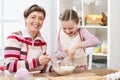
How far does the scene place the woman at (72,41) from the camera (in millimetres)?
2113

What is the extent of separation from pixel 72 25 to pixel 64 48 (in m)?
0.22

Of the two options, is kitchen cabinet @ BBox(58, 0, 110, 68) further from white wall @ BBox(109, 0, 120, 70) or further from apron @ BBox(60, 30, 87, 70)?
apron @ BBox(60, 30, 87, 70)

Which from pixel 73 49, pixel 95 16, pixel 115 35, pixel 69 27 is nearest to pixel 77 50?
pixel 73 49

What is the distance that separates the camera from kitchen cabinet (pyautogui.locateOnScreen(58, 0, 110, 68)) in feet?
11.0

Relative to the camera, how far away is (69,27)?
2.13 meters

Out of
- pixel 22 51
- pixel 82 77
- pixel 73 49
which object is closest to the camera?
pixel 82 77

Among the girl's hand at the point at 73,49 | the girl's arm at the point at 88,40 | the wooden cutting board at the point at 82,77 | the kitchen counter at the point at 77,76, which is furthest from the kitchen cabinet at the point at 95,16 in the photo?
the wooden cutting board at the point at 82,77

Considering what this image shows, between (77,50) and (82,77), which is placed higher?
(77,50)

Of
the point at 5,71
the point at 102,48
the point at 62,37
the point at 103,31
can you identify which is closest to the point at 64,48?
the point at 62,37

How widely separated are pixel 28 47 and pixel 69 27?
0.39 metres

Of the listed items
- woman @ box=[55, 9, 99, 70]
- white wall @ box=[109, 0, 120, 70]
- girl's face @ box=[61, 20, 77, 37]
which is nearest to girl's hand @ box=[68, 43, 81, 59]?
woman @ box=[55, 9, 99, 70]

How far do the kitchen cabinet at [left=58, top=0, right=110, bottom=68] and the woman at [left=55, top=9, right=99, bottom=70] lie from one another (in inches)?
42.1

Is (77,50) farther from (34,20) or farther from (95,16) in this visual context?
(95,16)

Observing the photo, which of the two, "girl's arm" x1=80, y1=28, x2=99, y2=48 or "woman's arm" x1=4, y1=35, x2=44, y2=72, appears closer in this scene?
"woman's arm" x1=4, y1=35, x2=44, y2=72
